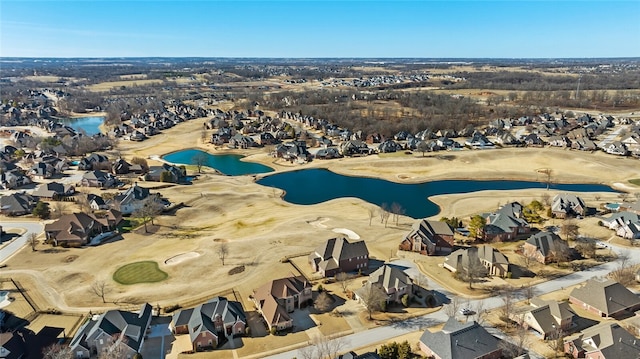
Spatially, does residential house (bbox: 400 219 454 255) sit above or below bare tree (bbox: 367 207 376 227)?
above

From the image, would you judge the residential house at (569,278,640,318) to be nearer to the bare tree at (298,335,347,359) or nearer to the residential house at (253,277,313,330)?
the bare tree at (298,335,347,359)

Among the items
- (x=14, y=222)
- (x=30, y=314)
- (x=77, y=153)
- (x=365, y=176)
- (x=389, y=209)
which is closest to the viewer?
(x=30, y=314)

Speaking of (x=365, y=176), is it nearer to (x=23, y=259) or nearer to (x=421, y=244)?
(x=421, y=244)

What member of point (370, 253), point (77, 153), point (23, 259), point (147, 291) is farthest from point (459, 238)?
point (77, 153)

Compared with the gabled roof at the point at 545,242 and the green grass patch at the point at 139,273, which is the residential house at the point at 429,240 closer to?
the gabled roof at the point at 545,242

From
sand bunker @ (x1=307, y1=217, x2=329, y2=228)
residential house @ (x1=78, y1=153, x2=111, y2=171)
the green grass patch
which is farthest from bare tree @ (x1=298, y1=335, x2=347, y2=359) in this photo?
residential house @ (x1=78, y1=153, x2=111, y2=171)

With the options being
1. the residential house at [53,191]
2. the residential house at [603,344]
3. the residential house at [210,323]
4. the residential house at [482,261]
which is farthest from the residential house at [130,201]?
the residential house at [603,344]
